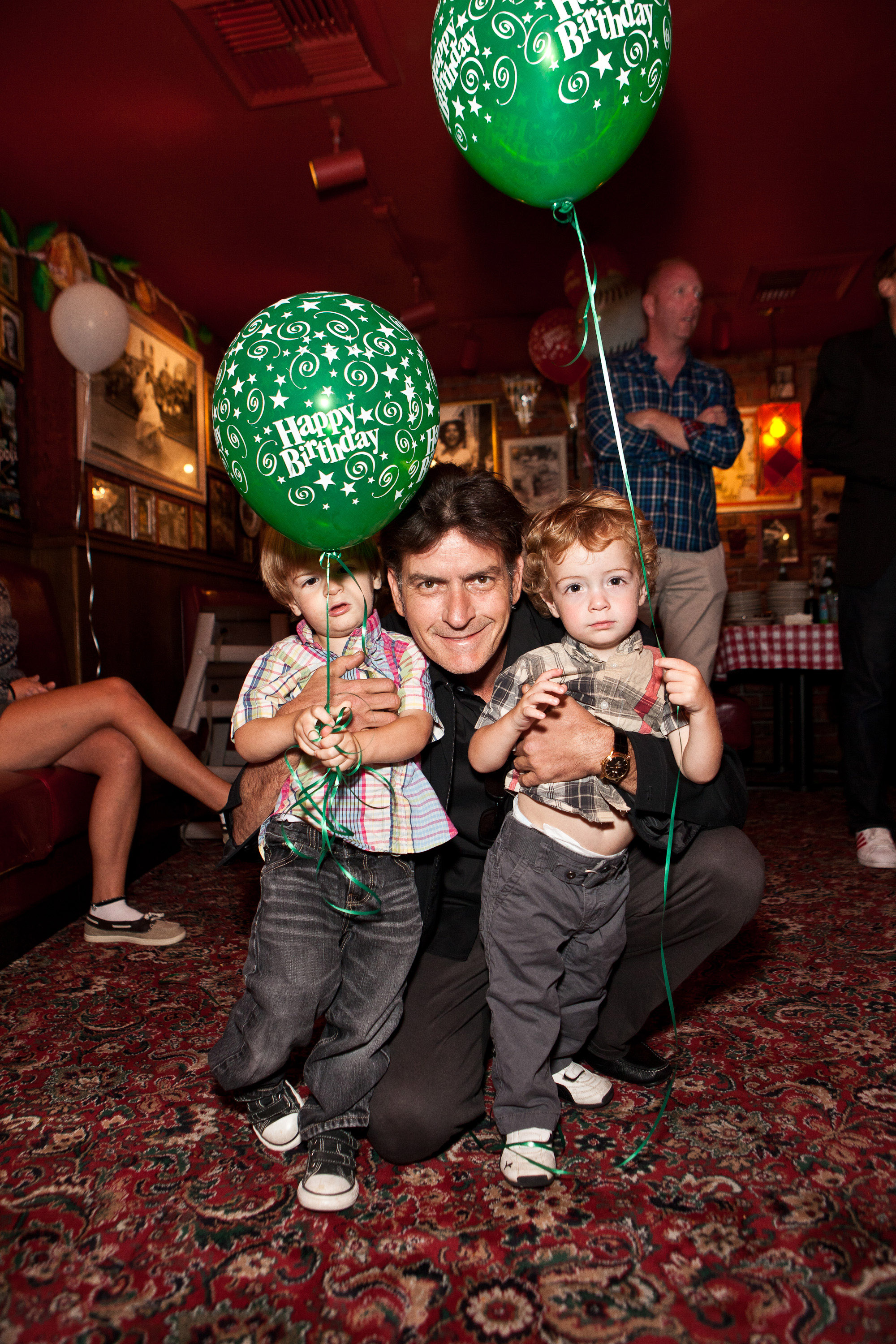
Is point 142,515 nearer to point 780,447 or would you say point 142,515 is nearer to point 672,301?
point 672,301

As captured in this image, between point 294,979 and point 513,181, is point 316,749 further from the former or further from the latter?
point 513,181

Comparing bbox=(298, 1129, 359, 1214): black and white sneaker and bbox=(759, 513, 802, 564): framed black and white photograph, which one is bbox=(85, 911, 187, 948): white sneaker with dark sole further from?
bbox=(759, 513, 802, 564): framed black and white photograph

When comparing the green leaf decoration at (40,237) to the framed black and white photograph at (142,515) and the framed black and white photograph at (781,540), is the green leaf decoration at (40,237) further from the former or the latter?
the framed black and white photograph at (781,540)

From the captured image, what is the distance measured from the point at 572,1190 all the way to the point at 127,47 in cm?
351

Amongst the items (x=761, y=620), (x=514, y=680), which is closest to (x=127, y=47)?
(x=514, y=680)

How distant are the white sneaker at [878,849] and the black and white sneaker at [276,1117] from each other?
228 centimetres

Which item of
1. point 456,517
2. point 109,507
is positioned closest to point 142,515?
point 109,507

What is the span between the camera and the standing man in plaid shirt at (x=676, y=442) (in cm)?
281

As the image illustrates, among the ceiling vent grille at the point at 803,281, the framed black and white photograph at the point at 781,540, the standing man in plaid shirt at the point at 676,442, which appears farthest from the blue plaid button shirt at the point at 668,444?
the framed black and white photograph at the point at 781,540

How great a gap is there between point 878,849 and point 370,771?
2246 millimetres

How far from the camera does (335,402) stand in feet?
3.87

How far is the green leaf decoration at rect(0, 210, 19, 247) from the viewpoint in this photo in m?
3.50

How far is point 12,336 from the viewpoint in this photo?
11.7 feet

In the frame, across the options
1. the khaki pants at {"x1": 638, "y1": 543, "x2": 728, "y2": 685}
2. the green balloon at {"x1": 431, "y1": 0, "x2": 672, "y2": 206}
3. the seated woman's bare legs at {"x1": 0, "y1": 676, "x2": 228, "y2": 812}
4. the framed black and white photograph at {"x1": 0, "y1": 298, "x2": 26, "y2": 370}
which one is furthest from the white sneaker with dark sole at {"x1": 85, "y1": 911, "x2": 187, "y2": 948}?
the framed black and white photograph at {"x1": 0, "y1": 298, "x2": 26, "y2": 370}
